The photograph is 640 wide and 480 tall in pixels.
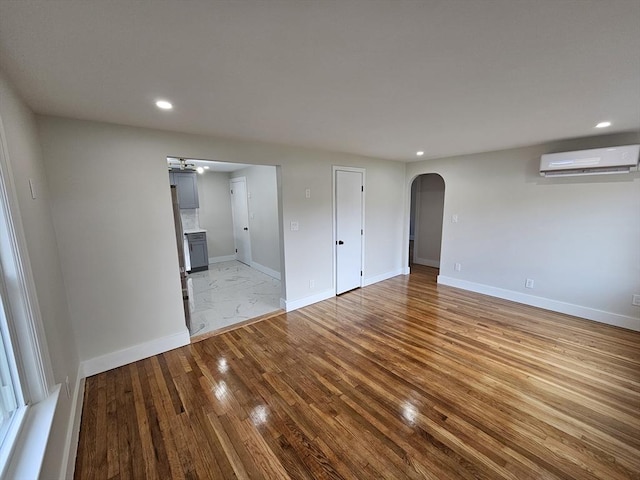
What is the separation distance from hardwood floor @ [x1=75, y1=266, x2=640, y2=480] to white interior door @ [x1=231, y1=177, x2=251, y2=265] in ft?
11.0

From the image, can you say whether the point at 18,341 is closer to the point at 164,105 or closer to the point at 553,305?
the point at 164,105

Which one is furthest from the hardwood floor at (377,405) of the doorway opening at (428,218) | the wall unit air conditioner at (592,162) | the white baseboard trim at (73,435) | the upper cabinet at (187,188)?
the upper cabinet at (187,188)

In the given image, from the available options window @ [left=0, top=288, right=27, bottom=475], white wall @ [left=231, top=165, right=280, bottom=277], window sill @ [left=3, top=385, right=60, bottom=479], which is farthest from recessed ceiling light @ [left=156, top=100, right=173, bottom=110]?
white wall @ [left=231, top=165, right=280, bottom=277]

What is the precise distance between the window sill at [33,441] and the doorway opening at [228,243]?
69.0 inches

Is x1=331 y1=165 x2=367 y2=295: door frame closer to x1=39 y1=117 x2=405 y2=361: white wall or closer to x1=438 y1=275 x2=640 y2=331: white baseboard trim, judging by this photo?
x1=39 y1=117 x2=405 y2=361: white wall

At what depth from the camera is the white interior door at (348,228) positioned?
416cm

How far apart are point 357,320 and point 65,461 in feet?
9.08

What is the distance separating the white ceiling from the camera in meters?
1.01

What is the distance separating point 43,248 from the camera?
172 cm

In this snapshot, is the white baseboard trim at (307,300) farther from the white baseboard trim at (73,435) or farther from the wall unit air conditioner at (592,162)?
the wall unit air conditioner at (592,162)

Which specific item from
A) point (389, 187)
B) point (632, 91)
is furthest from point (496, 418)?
point (389, 187)

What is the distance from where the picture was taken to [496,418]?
6.12 ft

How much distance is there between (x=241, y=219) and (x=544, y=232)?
19.2 feet

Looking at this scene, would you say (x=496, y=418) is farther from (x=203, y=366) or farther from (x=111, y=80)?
(x=111, y=80)
